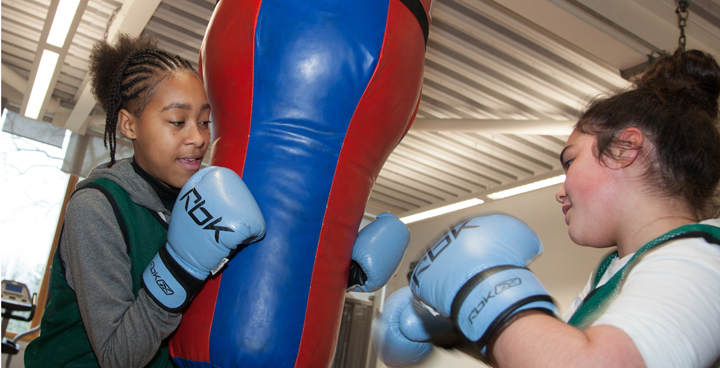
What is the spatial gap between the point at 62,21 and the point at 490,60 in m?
3.82

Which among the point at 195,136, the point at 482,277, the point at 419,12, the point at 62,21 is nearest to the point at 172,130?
the point at 195,136

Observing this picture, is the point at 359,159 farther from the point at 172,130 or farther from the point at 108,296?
the point at 108,296

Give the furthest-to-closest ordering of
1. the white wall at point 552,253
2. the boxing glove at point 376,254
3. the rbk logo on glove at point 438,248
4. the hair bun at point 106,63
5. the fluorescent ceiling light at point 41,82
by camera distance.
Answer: the white wall at point 552,253 < the fluorescent ceiling light at point 41,82 < the hair bun at point 106,63 < the boxing glove at point 376,254 < the rbk logo on glove at point 438,248

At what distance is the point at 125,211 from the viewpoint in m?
1.29

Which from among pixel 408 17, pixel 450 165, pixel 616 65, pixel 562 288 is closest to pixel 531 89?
pixel 616 65

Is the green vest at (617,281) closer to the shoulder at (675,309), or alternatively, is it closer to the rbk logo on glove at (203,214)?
the shoulder at (675,309)

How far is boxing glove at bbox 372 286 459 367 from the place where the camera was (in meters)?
1.27

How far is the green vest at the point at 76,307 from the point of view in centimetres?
123

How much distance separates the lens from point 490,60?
198 inches

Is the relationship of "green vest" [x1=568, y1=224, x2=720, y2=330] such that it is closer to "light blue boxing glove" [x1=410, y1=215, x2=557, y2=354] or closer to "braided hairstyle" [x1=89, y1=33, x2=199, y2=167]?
"light blue boxing glove" [x1=410, y1=215, x2=557, y2=354]

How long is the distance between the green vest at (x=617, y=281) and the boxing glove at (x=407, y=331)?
308mm

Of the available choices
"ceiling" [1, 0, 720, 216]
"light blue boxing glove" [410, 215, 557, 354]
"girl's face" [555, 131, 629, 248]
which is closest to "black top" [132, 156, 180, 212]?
"light blue boxing glove" [410, 215, 557, 354]

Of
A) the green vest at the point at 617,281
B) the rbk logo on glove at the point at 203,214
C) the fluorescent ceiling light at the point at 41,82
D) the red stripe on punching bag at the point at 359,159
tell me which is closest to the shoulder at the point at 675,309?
the green vest at the point at 617,281

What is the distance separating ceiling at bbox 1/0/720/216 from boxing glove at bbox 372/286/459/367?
2.99 m
